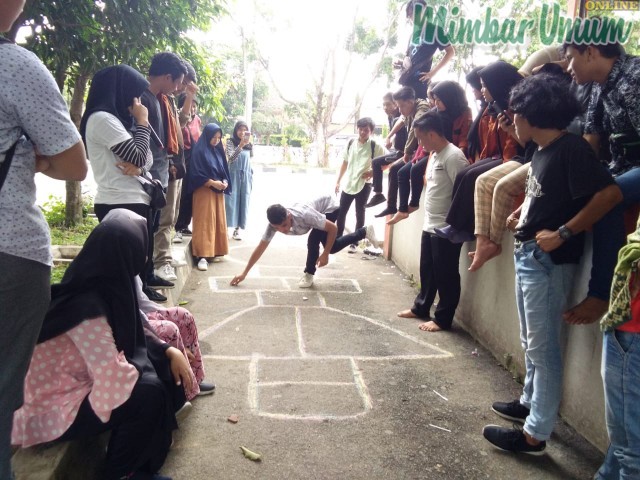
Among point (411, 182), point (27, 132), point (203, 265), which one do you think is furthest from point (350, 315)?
point (27, 132)

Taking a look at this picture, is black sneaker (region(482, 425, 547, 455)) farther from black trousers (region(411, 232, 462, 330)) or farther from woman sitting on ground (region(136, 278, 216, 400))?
black trousers (region(411, 232, 462, 330))

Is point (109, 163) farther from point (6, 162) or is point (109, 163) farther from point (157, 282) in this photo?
point (6, 162)

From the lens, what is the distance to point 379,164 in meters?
6.65

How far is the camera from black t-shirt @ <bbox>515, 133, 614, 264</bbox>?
2.32 metres

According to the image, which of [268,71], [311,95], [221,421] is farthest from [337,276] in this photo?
[311,95]

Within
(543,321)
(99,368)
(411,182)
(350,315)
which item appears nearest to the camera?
(99,368)

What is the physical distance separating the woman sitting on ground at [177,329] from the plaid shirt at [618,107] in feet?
7.65

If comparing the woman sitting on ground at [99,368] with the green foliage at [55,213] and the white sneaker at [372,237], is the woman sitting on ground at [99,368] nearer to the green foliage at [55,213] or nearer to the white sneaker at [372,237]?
the green foliage at [55,213]

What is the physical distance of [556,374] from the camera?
2600mm

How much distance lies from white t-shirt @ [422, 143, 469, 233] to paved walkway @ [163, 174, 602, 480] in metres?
1.01

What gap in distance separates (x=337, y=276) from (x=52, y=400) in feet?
15.0

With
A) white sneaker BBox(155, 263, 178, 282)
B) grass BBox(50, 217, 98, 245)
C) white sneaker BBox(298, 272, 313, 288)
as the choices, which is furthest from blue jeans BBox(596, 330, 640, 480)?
grass BBox(50, 217, 98, 245)

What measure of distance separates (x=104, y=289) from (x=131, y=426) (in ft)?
1.94

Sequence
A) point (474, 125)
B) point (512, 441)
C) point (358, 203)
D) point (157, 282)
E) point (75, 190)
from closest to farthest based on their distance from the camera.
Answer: point (512, 441) → point (474, 125) → point (157, 282) → point (75, 190) → point (358, 203)
